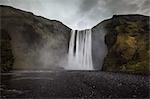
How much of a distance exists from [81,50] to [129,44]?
75.8 ft

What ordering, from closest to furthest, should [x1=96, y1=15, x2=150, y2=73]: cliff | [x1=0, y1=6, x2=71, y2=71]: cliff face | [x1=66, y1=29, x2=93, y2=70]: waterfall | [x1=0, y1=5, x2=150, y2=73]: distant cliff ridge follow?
[x1=96, y1=15, x2=150, y2=73]: cliff
[x1=0, y1=5, x2=150, y2=73]: distant cliff ridge
[x1=0, y1=6, x2=71, y2=71]: cliff face
[x1=66, y1=29, x2=93, y2=70]: waterfall

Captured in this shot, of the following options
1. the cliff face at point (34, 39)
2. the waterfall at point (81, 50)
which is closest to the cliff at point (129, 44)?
the waterfall at point (81, 50)

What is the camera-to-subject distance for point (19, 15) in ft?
223

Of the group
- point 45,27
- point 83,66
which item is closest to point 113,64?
point 83,66

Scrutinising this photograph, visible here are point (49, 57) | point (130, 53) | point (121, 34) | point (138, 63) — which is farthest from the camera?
point (49, 57)

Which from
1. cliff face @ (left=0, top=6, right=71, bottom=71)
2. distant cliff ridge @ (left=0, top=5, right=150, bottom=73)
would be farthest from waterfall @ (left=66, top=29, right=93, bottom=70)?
cliff face @ (left=0, top=6, right=71, bottom=71)

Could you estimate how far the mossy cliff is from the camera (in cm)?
4391

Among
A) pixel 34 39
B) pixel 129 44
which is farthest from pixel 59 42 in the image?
pixel 129 44

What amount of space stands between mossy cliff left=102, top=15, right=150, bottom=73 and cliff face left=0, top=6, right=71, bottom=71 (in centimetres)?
2361

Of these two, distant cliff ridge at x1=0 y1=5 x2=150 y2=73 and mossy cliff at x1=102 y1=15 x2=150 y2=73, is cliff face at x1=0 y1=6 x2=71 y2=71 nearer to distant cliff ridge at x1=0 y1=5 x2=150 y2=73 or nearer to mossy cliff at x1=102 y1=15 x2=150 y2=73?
distant cliff ridge at x1=0 y1=5 x2=150 y2=73

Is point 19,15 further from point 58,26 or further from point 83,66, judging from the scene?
point 83,66

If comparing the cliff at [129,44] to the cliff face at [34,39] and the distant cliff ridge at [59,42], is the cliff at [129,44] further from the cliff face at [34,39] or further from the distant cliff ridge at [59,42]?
the cliff face at [34,39]

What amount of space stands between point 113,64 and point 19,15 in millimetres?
33666

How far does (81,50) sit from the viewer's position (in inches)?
2729
